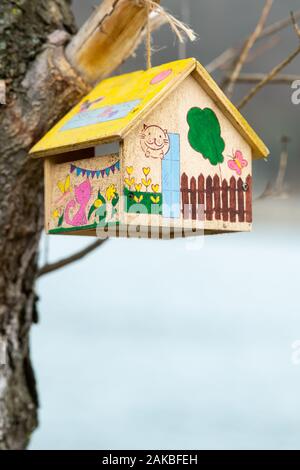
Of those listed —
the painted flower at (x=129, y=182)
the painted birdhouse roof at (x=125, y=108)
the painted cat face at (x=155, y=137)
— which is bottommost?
the painted flower at (x=129, y=182)

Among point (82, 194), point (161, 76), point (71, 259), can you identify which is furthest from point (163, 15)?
point (71, 259)

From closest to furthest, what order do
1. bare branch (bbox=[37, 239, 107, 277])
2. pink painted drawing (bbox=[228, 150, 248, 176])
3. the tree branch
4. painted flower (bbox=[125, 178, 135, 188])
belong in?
1. painted flower (bbox=[125, 178, 135, 188])
2. pink painted drawing (bbox=[228, 150, 248, 176])
3. the tree branch
4. bare branch (bbox=[37, 239, 107, 277])

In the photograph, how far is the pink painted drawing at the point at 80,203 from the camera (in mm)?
1337

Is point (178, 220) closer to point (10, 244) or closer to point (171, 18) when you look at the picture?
point (171, 18)

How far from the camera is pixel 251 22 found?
8.28 ft

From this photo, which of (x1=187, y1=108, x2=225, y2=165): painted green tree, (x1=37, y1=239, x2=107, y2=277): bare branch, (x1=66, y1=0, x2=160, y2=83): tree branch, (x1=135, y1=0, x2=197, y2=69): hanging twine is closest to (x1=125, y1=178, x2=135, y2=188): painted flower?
(x1=187, y1=108, x2=225, y2=165): painted green tree

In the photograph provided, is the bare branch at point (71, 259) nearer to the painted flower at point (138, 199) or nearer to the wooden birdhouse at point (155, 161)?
the wooden birdhouse at point (155, 161)

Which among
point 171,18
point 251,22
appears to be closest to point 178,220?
point 171,18

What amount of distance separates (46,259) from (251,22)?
1024 mm

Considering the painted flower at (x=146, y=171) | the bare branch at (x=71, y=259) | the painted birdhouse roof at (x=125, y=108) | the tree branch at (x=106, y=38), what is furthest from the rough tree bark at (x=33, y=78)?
the painted flower at (x=146, y=171)

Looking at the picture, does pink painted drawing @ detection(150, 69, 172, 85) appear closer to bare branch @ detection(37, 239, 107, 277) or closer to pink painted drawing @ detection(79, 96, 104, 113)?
pink painted drawing @ detection(79, 96, 104, 113)

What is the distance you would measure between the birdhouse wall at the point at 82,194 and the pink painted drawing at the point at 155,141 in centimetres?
5

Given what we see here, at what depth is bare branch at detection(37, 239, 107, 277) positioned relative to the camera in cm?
203

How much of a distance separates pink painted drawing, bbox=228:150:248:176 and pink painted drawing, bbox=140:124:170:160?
0.45 feet
